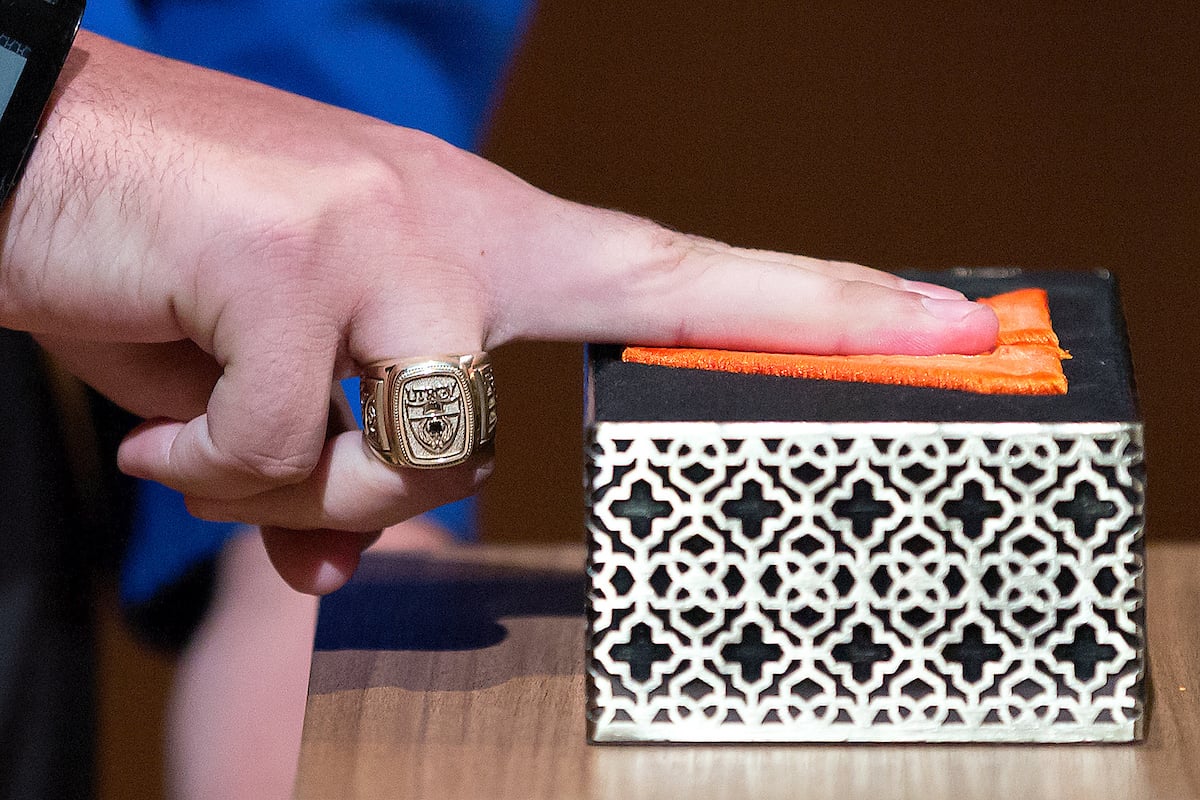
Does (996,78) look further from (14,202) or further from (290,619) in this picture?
(14,202)

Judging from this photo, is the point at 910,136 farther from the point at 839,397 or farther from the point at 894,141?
the point at 839,397

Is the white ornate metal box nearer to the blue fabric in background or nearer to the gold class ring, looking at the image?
the gold class ring

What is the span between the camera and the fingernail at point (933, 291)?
613mm

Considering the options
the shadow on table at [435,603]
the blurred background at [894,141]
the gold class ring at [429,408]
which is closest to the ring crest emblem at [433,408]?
the gold class ring at [429,408]

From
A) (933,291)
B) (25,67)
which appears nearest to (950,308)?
(933,291)

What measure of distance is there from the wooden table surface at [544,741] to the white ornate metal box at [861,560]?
11mm

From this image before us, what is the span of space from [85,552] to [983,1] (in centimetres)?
97

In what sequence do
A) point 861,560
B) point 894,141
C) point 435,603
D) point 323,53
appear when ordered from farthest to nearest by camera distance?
point 894,141
point 323,53
point 435,603
point 861,560

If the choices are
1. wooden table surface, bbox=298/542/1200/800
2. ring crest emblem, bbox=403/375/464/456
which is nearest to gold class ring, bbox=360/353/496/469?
ring crest emblem, bbox=403/375/464/456

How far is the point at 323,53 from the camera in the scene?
979 mm

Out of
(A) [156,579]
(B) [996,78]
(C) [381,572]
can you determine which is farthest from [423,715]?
(B) [996,78]

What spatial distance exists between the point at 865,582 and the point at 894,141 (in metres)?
1.04

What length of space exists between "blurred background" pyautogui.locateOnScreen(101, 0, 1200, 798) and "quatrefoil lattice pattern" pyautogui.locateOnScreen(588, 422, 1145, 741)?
3.27 ft

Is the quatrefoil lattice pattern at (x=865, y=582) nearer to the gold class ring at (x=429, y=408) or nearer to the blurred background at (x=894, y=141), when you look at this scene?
the gold class ring at (x=429, y=408)
